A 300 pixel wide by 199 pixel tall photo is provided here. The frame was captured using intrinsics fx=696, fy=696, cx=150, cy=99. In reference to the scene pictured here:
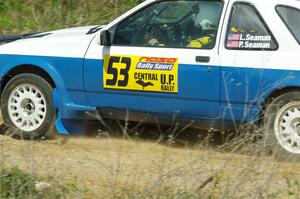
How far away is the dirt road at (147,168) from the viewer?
16.7ft

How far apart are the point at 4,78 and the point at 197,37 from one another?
2.27 meters

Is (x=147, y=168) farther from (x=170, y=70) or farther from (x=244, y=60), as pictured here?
(x=244, y=60)

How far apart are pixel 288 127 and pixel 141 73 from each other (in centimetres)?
152

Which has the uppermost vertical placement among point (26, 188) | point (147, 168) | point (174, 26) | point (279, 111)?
point (174, 26)

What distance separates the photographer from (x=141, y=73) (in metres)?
6.88

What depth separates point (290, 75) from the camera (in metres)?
6.40

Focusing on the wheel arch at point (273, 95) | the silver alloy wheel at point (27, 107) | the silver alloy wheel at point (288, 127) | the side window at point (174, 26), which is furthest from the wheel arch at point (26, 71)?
the silver alloy wheel at point (288, 127)

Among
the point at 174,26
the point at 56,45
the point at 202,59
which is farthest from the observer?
the point at 56,45

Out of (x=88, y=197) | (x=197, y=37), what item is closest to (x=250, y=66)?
(x=197, y=37)

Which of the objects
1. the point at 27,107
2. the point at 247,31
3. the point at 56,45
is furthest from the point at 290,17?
the point at 27,107

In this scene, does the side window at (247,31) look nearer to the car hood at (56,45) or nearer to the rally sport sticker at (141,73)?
the rally sport sticker at (141,73)

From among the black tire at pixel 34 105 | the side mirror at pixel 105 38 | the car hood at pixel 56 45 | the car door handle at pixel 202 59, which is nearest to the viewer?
the car door handle at pixel 202 59

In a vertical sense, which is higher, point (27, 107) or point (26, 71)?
point (26, 71)

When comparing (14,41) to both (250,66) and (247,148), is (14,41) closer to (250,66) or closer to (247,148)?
(250,66)
